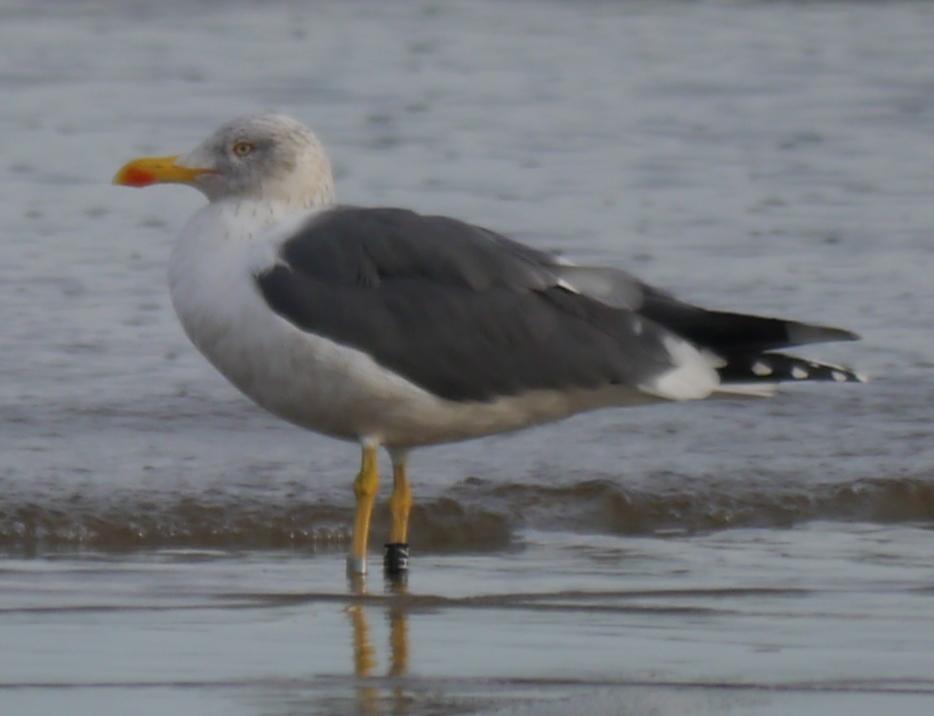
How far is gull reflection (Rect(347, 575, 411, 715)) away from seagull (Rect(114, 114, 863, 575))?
0.28 m

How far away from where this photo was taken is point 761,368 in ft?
20.2

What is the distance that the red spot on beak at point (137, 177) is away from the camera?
6.43m

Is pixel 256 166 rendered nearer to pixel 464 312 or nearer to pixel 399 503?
pixel 464 312

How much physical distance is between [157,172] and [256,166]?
0.27 m

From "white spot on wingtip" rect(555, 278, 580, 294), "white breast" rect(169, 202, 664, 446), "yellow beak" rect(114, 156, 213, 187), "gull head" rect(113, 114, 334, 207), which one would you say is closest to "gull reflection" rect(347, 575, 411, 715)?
"white breast" rect(169, 202, 664, 446)

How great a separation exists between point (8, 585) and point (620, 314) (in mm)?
1621

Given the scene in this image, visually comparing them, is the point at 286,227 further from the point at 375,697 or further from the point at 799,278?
the point at 799,278

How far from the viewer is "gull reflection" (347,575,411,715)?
185 inches

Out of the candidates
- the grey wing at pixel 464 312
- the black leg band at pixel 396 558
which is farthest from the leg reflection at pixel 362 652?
the grey wing at pixel 464 312

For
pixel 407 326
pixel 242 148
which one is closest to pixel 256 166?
pixel 242 148

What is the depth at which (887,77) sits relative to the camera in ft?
49.7

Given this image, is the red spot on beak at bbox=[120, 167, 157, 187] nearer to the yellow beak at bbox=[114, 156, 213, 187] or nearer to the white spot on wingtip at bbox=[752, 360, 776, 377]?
the yellow beak at bbox=[114, 156, 213, 187]

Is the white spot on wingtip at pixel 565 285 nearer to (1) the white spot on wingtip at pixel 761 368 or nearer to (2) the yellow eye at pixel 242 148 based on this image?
(1) the white spot on wingtip at pixel 761 368

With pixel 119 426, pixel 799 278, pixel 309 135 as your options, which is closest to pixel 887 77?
pixel 799 278
